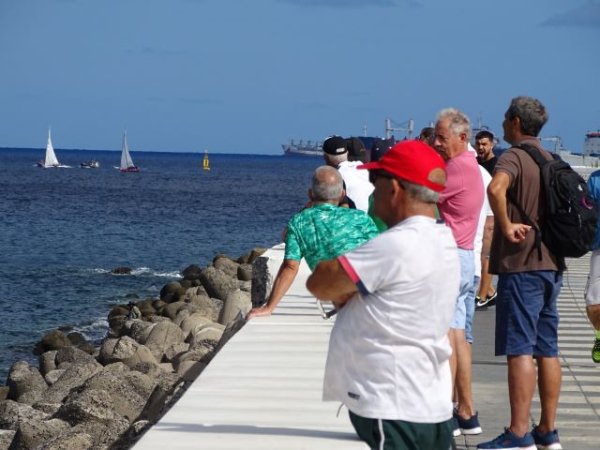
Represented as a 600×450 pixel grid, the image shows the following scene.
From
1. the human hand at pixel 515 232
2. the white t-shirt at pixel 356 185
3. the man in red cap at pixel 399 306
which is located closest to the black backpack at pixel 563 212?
the human hand at pixel 515 232

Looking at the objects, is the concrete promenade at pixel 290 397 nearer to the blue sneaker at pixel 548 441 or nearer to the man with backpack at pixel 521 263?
the blue sneaker at pixel 548 441

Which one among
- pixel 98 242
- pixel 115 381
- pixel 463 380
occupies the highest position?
pixel 463 380

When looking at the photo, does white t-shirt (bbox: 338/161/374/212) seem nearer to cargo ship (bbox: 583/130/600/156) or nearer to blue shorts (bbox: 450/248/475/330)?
blue shorts (bbox: 450/248/475/330)

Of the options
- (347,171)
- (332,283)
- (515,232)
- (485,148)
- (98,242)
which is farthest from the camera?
(98,242)

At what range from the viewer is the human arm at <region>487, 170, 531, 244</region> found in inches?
239

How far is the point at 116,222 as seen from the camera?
5550 centimetres

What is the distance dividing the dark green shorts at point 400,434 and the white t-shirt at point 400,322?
0.08 feet

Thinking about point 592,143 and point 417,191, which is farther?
point 592,143

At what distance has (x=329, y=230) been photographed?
6.18 metres

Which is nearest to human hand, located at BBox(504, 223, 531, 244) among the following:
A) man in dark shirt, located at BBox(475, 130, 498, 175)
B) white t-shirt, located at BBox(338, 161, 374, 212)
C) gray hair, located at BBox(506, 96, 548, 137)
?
gray hair, located at BBox(506, 96, 548, 137)

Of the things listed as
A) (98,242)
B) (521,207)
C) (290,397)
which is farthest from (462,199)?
(98,242)

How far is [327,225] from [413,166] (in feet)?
7.64

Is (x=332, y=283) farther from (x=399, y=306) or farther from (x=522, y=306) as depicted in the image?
(x=522, y=306)

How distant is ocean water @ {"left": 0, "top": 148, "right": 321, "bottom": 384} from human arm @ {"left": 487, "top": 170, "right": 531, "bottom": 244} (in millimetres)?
12922
